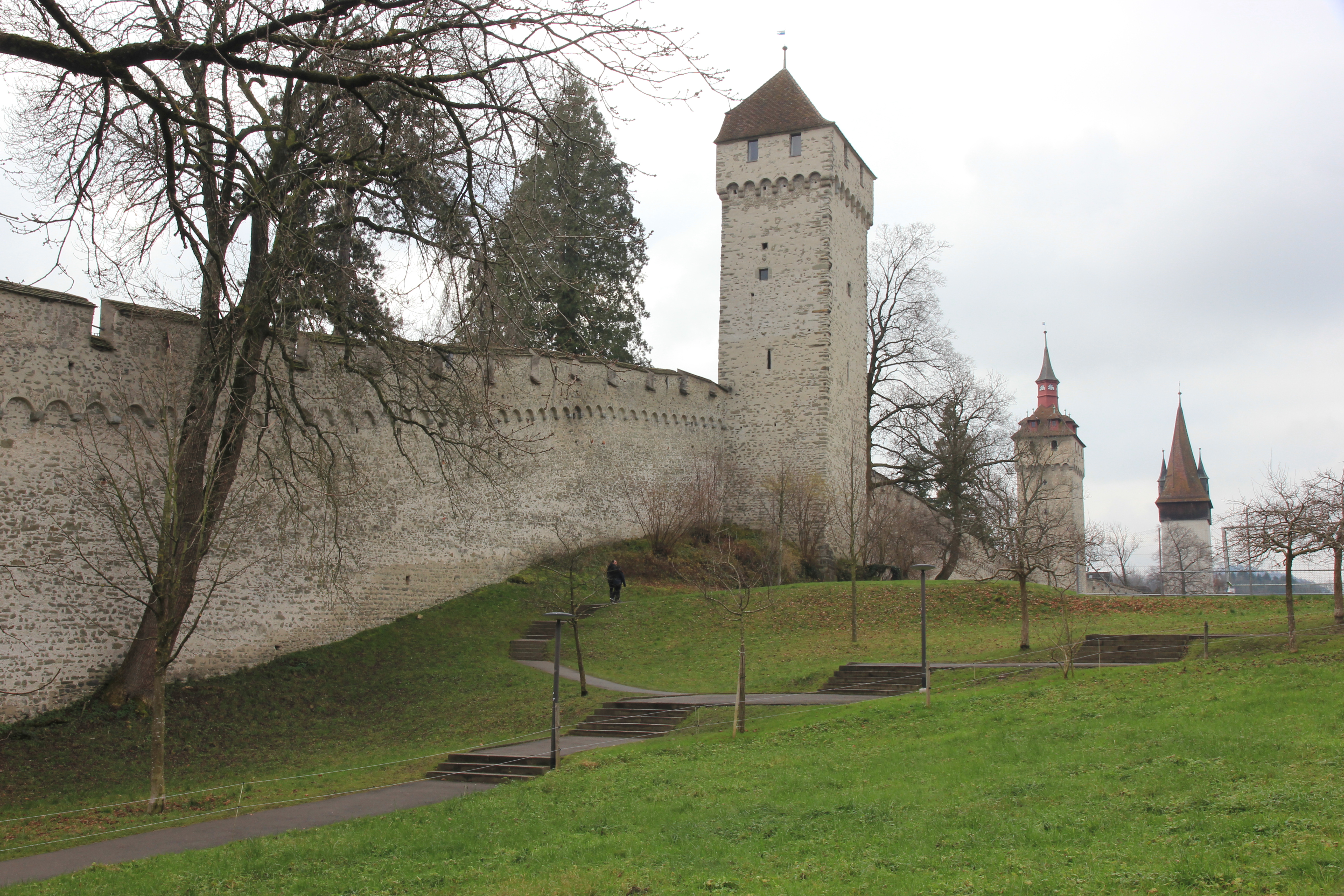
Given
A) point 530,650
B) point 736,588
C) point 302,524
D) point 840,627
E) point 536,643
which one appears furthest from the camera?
point 736,588

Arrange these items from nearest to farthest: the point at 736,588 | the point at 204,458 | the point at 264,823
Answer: the point at 264,823 → the point at 204,458 → the point at 736,588

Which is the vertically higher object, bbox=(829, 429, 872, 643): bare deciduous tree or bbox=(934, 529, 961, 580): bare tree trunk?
bbox=(829, 429, 872, 643): bare deciduous tree

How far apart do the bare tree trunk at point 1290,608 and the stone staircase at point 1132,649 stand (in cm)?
155

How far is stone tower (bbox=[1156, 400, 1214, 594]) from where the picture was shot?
60.9m

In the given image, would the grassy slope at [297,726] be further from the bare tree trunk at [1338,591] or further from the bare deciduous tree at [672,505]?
the bare tree trunk at [1338,591]

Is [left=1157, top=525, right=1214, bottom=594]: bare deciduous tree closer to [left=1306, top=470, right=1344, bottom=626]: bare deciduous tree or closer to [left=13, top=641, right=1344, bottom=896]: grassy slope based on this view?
[left=1306, top=470, right=1344, bottom=626]: bare deciduous tree

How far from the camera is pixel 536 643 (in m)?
21.6

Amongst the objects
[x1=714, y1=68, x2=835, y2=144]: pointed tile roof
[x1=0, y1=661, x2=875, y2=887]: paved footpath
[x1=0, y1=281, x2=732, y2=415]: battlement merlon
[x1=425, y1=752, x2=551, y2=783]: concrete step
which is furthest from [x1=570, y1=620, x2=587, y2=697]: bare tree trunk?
[x1=714, y1=68, x2=835, y2=144]: pointed tile roof

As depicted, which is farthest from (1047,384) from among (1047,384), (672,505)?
(672,505)

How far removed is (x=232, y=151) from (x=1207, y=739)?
10426 mm

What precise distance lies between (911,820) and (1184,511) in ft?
216

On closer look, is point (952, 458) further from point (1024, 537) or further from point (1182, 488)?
point (1182, 488)

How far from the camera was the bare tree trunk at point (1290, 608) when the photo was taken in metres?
15.4

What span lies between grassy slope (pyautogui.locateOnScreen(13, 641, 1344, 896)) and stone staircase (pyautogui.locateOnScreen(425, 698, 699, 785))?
78cm
